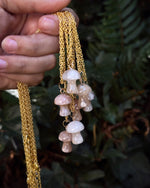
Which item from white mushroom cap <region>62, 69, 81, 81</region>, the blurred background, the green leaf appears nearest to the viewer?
white mushroom cap <region>62, 69, 81, 81</region>

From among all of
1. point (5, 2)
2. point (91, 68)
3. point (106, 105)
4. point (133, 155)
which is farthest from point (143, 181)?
point (5, 2)

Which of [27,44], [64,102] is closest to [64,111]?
[64,102]

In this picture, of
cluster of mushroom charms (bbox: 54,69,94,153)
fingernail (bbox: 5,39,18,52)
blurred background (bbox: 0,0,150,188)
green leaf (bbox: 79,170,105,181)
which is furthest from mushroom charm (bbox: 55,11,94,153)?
green leaf (bbox: 79,170,105,181)

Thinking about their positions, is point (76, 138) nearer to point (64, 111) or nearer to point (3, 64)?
point (64, 111)

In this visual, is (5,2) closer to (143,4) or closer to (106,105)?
(106,105)

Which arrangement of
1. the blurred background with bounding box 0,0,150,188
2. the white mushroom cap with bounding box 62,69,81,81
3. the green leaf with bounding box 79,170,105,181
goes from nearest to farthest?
the white mushroom cap with bounding box 62,69,81,81 → the blurred background with bounding box 0,0,150,188 → the green leaf with bounding box 79,170,105,181

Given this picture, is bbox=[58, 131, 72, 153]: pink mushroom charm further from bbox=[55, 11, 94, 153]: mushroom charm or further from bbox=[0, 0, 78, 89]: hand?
bbox=[0, 0, 78, 89]: hand

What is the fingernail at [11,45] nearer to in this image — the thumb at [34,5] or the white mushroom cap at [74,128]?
the thumb at [34,5]
